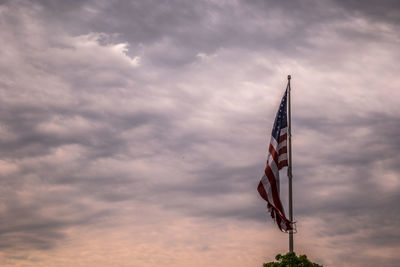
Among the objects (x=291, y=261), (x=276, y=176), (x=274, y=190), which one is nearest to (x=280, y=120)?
(x=276, y=176)

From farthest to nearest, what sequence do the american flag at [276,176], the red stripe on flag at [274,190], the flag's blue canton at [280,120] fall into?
the flag's blue canton at [280,120] < the red stripe on flag at [274,190] < the american flag at [276,176]

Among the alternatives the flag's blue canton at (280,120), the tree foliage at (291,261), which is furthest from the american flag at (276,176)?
the tree foliage at (291,261)

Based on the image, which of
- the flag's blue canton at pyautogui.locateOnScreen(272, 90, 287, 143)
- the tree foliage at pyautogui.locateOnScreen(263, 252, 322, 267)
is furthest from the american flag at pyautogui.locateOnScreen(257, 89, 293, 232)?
the tree foliage at pyautogui.locateOnScreen(263, 252, 322, 267)

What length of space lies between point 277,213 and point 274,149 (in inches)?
161

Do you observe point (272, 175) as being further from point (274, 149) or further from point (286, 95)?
point (286, 95)

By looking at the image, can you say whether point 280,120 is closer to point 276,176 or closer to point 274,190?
point 276,176

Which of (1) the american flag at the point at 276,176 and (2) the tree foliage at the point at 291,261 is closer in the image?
(1) the american flag at the point at 276,176

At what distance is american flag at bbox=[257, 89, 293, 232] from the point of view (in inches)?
1141

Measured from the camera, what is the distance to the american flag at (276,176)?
29.0 metres

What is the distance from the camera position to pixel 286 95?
1236 inches

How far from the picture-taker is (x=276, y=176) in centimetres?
2967

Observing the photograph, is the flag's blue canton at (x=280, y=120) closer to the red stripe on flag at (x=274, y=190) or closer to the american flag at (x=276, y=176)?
the american flag at (x=276, y=176)

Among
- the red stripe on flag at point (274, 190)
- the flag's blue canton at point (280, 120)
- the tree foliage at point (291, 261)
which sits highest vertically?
the flag's blue canton at point (280, 120)

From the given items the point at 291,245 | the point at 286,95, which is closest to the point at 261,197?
the point at 291,245
